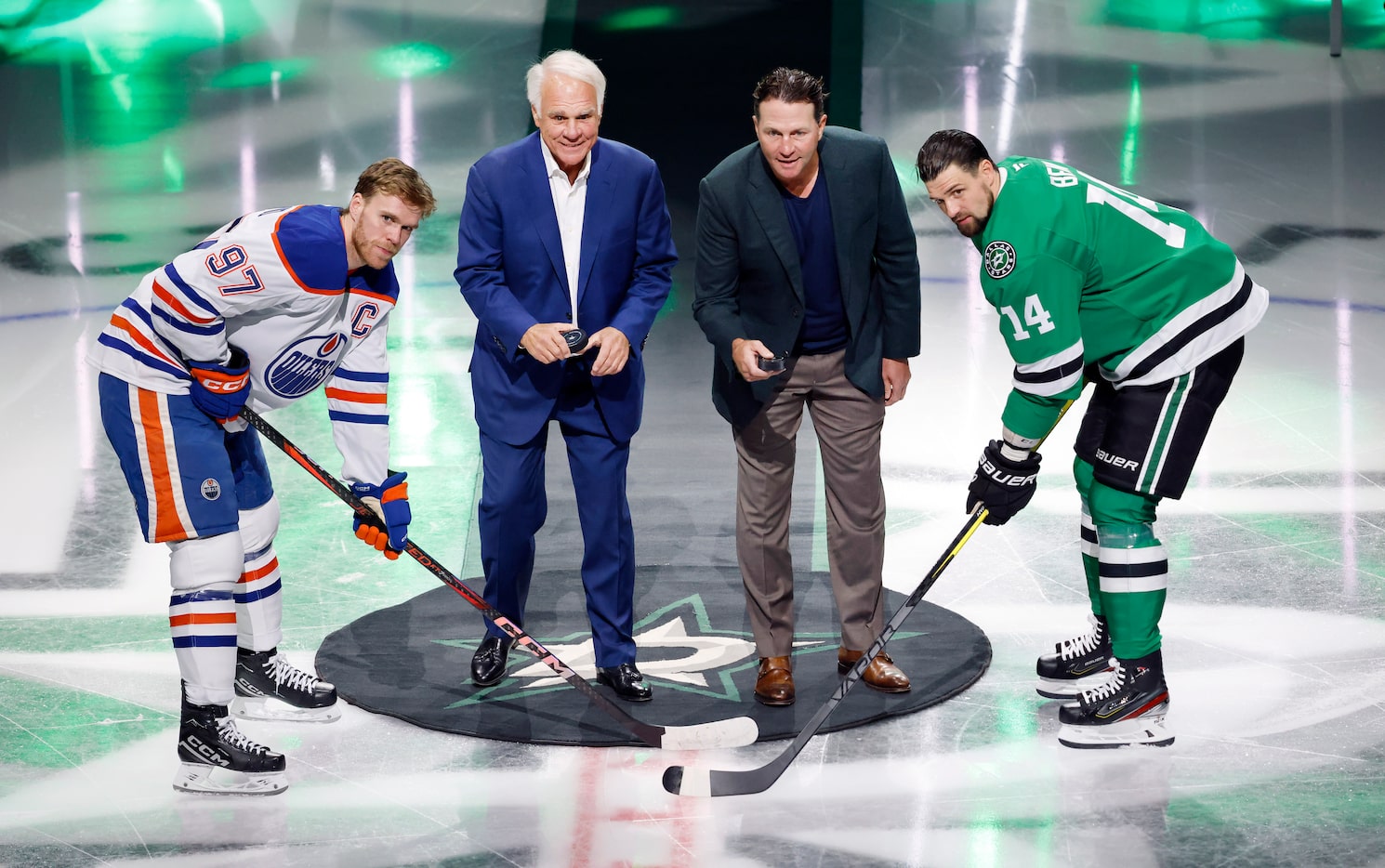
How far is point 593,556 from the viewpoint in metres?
3.81

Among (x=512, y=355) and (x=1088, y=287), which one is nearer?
(x=1088, y=287)

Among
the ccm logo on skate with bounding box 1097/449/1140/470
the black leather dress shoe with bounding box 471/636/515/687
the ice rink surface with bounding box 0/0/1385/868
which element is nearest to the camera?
the ice rink surface with bounding box 0/0/1385/868

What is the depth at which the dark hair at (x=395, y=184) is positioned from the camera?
330 cm

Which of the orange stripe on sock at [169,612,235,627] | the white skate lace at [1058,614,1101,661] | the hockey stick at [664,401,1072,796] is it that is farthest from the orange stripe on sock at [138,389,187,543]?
the white skate lace at [1058,614,1101,661]

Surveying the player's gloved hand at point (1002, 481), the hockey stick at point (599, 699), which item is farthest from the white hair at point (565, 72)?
the player's gloved hand at point (1002, 481)

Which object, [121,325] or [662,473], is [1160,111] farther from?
[121,325]

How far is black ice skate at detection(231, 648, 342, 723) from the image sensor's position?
369cm

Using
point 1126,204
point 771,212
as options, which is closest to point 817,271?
point 771,212

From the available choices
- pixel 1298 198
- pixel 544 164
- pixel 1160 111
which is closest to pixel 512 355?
pixel 544 164

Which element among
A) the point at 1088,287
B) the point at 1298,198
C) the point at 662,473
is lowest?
the point at 662,473

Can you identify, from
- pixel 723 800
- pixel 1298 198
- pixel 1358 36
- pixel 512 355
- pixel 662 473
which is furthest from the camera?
pixel 1358 36

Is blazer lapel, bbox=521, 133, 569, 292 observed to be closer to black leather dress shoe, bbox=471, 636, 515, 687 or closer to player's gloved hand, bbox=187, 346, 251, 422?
player's gloved hand, bbox=187, 346, 251, 422

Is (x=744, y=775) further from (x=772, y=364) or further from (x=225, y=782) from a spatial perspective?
(x=225, y=782)

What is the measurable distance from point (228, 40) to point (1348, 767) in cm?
785
